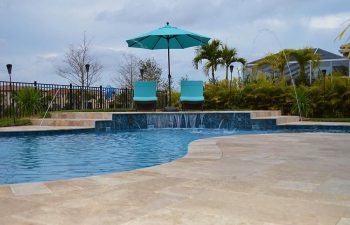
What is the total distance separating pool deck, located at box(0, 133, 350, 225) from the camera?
239cm

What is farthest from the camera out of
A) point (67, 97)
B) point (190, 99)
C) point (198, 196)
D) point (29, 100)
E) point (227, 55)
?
point (227, 55)

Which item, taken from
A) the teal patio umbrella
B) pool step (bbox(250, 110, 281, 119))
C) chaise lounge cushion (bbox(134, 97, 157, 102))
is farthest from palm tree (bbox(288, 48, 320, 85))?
chaise lounge cushion (bbox(134, 97, 157, 102))

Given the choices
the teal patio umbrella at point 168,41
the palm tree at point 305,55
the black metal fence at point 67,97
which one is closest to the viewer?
the black metal fence at point 67,97

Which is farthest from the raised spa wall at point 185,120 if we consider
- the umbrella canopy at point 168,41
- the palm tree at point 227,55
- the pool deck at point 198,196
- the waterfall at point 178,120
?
the palm tree at point 227,55

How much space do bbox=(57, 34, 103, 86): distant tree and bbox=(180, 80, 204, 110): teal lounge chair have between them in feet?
46.7

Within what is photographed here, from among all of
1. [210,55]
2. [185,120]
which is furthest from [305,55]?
[185,120]

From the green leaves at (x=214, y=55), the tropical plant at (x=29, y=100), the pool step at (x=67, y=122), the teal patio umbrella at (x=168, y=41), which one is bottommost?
the pool step at (x=67, y=122)

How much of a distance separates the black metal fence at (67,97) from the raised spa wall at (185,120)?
3.34 m

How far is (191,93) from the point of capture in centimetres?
1325

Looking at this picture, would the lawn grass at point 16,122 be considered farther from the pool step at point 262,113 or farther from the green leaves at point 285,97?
the green leaves at point 285,97

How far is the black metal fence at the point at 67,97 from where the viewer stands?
12.2 metres

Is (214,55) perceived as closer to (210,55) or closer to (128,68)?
(210,55)

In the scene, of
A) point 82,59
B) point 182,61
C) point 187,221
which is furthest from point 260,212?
point 82,59

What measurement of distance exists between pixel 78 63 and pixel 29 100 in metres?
14.5
